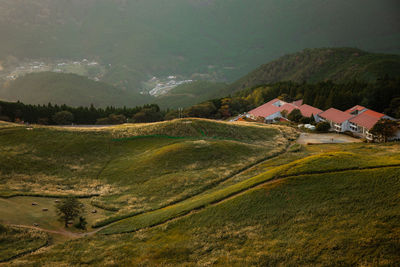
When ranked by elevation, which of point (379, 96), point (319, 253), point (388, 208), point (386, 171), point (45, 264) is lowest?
point (45, 264)

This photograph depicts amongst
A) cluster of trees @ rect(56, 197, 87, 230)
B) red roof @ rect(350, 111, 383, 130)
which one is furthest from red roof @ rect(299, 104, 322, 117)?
cluster of trees @ rect(56, 197, 87, 230)

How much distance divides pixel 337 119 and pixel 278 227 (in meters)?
82.2

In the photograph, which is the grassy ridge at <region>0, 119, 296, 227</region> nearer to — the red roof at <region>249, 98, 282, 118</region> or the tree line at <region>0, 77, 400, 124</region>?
the red roof at <region>249, 98, 282, 118</region>

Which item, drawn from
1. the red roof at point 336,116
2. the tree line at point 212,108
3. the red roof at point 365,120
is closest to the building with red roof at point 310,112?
the red roof at point 336,116

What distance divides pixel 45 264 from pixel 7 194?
51.1 feet

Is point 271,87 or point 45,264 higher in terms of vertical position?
point 271,87

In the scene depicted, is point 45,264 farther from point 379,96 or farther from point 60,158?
point 379,96

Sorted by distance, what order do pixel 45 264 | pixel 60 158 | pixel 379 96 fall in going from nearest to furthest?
pixel 45 264
pixel 60 158
pixel 379 96

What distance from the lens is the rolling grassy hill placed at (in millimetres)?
19297

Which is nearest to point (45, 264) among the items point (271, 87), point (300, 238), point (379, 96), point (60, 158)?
point (300, 238)

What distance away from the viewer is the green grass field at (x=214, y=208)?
20.0 m

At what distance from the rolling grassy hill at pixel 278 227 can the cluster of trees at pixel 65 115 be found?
93.5m

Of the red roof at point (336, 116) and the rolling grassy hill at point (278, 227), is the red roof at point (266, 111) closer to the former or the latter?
the red roof at point (336, 116)

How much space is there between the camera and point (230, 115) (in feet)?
441
